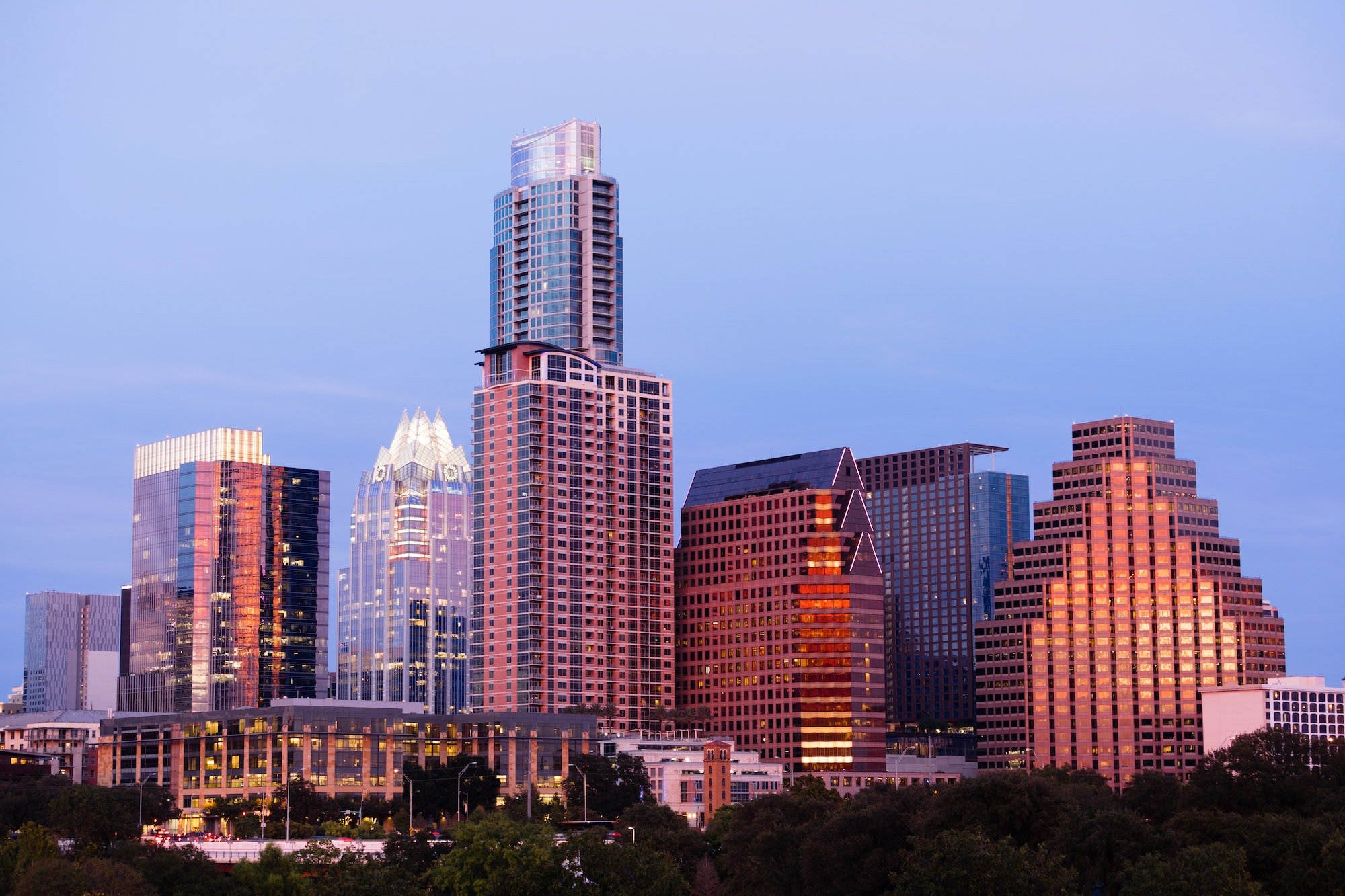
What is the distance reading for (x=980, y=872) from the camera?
146m

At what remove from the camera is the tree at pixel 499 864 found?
163750 millimetres

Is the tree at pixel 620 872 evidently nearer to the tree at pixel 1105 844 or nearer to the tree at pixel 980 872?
the tree at pixel 980 872

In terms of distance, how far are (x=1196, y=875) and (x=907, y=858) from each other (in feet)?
75.4

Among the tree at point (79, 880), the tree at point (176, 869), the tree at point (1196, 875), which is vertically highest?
the tree at point (1196, 875)

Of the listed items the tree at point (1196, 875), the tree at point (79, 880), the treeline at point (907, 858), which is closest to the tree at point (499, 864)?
the treeline at point (907, 858)

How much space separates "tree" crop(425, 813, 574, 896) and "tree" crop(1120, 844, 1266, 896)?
47.9 m

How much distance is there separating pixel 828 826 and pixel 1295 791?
1941 inches

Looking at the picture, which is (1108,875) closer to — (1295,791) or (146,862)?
(1295,791)

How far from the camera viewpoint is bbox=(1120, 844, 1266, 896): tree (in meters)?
145

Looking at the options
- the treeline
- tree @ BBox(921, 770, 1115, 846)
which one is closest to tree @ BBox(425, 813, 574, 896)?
the treeline

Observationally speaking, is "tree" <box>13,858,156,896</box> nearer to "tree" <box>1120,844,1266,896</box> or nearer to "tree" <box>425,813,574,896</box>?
"tree" <box>425,813,574,896</box>

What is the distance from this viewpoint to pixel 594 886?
165m

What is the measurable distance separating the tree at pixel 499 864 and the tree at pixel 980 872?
31.1 meters

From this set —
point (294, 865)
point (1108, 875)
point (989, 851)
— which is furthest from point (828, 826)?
point (294, 865)
